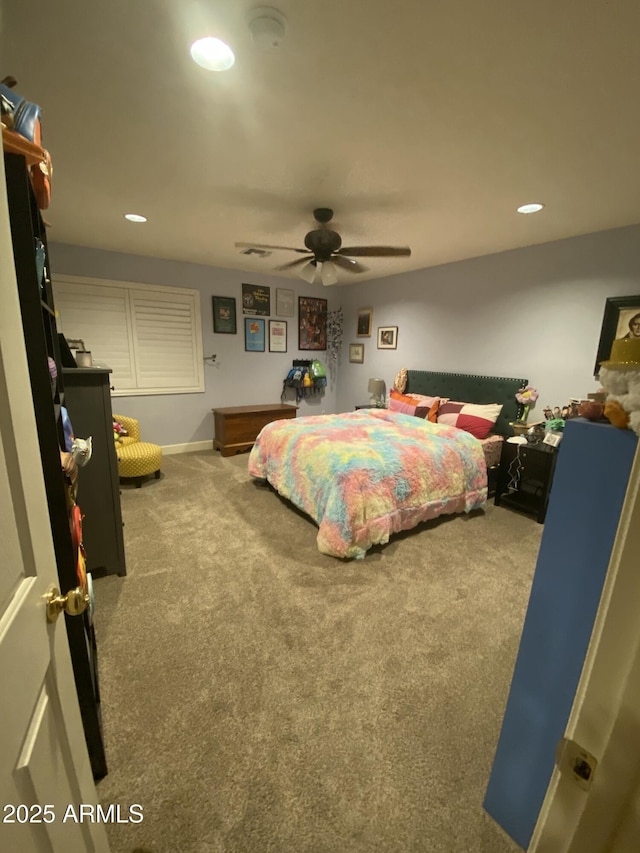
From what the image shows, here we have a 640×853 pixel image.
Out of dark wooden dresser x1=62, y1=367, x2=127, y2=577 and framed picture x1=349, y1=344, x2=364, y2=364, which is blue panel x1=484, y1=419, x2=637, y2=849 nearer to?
dark wooden dresser x1=62, y1=367, x2=127, y2=577

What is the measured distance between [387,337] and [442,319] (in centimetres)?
92

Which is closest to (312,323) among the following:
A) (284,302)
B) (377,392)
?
(284,302)

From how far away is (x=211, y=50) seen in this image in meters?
1.25

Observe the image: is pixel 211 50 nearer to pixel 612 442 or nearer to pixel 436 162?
pixel 436 162

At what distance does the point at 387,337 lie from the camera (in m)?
5.14

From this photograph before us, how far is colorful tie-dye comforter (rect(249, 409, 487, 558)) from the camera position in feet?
8.14

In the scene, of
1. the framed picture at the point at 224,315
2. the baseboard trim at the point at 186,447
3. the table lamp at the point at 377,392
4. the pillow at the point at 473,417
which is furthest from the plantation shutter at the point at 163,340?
the pillow at the point at 473,417

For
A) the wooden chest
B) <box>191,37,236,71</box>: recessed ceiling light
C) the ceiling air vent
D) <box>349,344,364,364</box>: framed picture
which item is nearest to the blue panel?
<box>191,37,236,71</box>: recessed ceiling light

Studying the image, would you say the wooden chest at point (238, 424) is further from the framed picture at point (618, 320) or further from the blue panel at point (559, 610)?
the blue panel at point (559, 610)

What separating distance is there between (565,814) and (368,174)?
8.65 feet

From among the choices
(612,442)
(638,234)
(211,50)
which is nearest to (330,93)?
(211,50)

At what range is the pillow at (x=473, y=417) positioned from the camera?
12.0ft

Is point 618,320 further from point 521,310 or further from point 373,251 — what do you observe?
point 373,251

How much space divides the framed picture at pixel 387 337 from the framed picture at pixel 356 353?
15.3 inches
